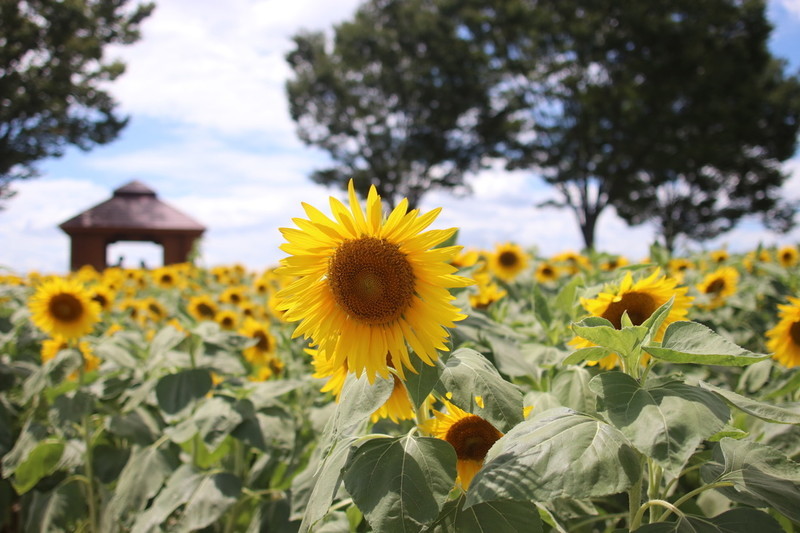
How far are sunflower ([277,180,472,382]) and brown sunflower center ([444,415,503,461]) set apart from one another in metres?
0.22

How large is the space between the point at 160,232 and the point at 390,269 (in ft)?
77.9

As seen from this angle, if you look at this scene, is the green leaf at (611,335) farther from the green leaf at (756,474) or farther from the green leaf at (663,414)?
the green leaf at (756,474)

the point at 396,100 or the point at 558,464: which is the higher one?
the point at 396,100

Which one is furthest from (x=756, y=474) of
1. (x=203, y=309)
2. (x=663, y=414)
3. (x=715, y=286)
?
(x=203, y=309)

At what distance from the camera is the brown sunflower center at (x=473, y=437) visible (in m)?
1.31

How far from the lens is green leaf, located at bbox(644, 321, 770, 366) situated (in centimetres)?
96

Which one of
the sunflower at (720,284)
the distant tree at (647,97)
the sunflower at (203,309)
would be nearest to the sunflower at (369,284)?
the sunflower at (720,284)

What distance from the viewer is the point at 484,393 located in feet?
3.73

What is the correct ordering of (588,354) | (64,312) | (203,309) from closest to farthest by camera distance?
(588,354) < (64,312) < (203,309)

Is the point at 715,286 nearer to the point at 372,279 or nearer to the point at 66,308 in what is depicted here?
the point at 372,279

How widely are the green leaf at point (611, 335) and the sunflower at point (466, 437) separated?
1.07 ft

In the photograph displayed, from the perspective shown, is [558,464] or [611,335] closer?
[558,464]

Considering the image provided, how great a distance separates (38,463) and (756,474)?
278 cm

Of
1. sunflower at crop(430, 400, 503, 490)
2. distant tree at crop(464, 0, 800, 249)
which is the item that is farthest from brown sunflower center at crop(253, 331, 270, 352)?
distant tree at crop(464, 0, 800, 249)
